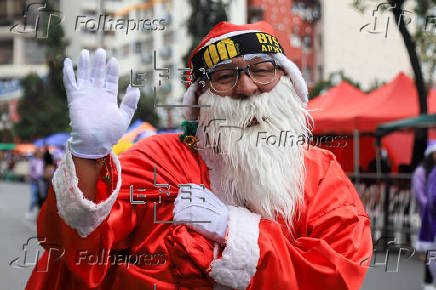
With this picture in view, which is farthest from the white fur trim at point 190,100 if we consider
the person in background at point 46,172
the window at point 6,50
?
the window at point 6,50

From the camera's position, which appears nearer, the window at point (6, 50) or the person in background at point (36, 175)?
the person in background at point (36, 175)

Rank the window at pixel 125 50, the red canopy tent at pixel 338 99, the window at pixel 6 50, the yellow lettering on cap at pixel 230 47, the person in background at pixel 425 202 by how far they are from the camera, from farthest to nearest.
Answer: the window at pixel 6 50 → the window at pixel 125 50 → the red canopy tent at pixel 338 99 → the person in background at pixel 425 202 → the yellow lettering on cap at pixel 230 47

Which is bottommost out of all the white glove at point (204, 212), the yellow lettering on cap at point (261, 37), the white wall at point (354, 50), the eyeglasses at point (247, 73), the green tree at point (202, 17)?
the white glove at point (204, 212)

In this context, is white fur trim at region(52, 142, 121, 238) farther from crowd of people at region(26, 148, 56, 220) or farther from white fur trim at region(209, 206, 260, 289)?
crowd of people at region(26, 148, 56, 220)

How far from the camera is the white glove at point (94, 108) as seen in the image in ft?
5.89

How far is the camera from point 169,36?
36906 millimetres

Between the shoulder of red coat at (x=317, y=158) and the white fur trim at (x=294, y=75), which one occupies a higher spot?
the white fur trim at (x=294, y=75)

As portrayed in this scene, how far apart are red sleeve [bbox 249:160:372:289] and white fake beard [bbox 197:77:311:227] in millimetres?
98

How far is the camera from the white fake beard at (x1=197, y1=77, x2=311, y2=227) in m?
2.17

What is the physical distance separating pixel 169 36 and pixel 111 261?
3555 centimetres

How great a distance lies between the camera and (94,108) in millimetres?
1798

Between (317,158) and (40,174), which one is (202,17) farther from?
(317,158)

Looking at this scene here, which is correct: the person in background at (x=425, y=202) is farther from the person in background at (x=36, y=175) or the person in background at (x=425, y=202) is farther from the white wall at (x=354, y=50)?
the white wall at (x=354, y=50)

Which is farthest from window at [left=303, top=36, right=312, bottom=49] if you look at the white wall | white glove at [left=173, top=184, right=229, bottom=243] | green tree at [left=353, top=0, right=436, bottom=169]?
white glove at [left=173, top=184, right=229, bottom=243]
